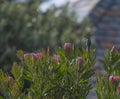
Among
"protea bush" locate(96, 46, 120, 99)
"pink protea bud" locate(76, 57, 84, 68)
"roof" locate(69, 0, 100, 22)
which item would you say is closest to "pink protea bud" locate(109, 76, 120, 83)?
"protea bush" locate(96, 46, 120, 99)

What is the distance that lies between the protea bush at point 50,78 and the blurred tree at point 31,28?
4.54 meters

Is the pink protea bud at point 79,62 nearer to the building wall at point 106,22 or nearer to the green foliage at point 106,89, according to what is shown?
the green foliage at point 106,89

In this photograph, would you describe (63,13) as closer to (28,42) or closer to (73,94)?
(28,42)

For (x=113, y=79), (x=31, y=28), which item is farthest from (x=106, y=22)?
(x=113, y=79)

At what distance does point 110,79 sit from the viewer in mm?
2189

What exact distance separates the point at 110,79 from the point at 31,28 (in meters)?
5.88

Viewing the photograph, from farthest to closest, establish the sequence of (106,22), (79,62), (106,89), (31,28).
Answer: (106,22), (31,28), (79,62), (106,89)

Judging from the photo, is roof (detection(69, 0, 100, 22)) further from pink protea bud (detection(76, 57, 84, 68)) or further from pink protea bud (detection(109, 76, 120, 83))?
pink protea bud (detection(109, 76, 120, 83))

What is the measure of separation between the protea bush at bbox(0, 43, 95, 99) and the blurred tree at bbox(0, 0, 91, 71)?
454 cm

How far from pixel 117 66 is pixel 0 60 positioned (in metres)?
4.68

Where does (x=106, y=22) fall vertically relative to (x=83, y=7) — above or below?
below

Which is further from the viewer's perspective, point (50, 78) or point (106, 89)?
point (50, 78)

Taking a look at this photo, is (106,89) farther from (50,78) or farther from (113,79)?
(50,78)

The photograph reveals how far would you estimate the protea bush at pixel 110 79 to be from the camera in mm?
2119
